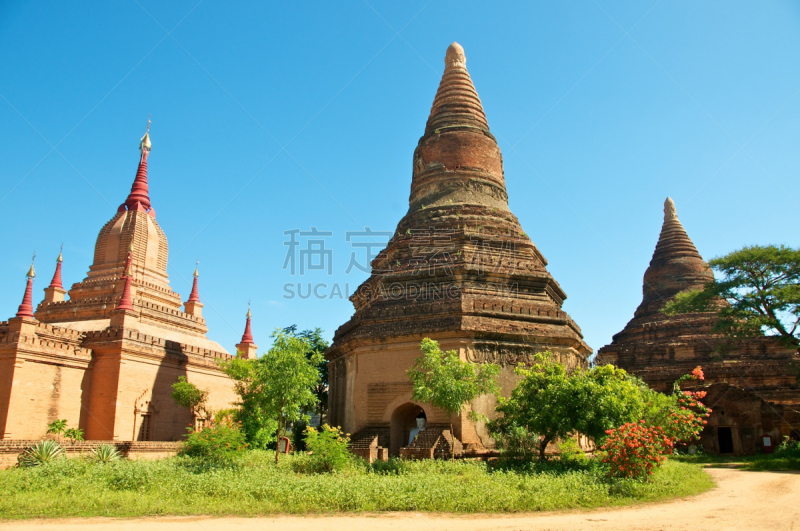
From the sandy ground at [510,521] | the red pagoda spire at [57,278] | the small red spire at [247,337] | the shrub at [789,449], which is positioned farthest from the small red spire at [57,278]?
the shrub at [789,449]

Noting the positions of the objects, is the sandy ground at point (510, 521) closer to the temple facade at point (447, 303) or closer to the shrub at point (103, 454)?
Answer: the temple facade at point (447, 303)

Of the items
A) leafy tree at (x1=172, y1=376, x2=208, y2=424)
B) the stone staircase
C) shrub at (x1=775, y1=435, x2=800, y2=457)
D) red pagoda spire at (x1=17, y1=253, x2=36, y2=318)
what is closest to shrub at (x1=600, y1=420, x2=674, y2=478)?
the stone staircase

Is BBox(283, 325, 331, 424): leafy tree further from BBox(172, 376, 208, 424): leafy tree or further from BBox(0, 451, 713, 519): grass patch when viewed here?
BBox(0, 451, 713, 519): grass patch

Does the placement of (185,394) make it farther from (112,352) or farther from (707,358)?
(707,358)

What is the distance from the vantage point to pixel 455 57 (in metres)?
27.1

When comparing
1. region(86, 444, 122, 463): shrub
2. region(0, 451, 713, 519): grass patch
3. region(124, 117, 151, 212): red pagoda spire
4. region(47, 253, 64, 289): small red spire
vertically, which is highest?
region(124, 117, 151, 212): red pagoda spire

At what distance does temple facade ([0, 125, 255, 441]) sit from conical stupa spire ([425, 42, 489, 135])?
565 inches

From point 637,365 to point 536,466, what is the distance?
69.7ft

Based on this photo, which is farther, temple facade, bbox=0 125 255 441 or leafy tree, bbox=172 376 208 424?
leafy tree, bbox=172 376 208 424

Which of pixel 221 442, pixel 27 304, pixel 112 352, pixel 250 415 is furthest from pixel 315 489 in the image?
pixel 27 304

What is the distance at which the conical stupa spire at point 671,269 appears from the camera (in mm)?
37312

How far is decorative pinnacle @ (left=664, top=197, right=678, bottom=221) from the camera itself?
40906 mm

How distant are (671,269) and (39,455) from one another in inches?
1399

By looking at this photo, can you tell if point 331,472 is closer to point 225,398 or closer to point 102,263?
point 225,398
